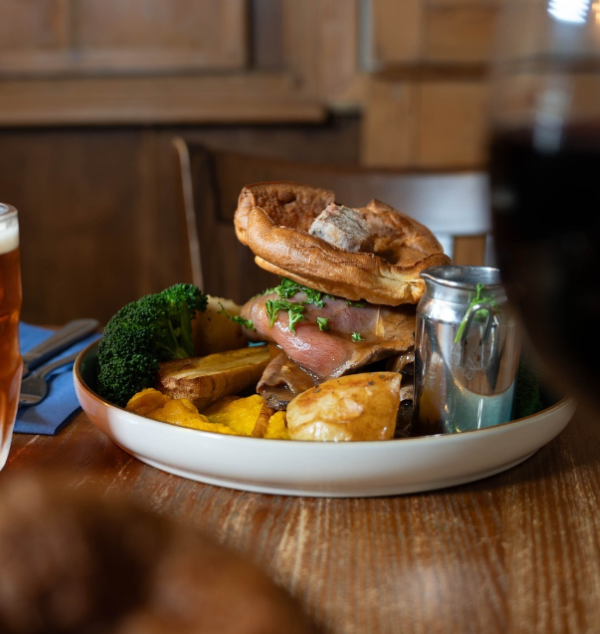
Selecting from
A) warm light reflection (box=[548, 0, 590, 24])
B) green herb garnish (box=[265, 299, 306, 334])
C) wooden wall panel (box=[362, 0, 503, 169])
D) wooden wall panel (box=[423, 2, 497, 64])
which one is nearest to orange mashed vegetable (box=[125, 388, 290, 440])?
green herb garnish (box=[265, 299, 306, 334])

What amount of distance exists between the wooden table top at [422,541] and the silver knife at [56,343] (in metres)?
0.39

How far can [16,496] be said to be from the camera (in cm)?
37

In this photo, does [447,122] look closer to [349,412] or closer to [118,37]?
[118,37]

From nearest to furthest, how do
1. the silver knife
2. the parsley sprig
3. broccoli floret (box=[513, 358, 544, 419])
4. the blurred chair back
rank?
broccoli floret (box=[513, 358, 544, 419])
the parsley sprig
the silver knife
the blurred chair back

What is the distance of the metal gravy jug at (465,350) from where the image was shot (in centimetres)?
87

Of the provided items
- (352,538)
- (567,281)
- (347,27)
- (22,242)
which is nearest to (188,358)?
(352,538)

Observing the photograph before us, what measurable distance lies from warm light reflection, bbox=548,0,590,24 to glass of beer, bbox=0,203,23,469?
2.03 feet

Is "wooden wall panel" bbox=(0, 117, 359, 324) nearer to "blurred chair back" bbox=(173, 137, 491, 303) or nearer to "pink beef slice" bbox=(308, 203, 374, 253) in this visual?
"blurred chair back" bbox=(173, 137, 491, 303)

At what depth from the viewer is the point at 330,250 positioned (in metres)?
1.02

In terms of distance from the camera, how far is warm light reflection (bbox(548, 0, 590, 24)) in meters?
0.44

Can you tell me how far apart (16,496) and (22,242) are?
358 cm

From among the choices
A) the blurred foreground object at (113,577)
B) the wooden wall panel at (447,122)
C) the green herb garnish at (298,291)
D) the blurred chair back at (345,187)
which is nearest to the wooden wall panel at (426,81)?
the wooden wall panel at (447,122)

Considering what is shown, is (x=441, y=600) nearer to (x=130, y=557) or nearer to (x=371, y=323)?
(x=130, y=557)

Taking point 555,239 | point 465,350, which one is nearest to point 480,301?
point 465,350
